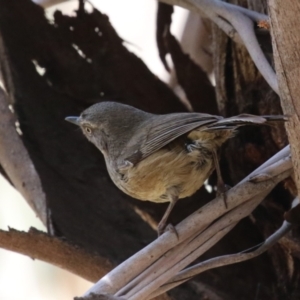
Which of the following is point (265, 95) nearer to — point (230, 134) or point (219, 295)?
point (230, 134)

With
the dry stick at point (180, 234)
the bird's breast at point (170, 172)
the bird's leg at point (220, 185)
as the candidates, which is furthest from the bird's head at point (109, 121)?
the dry stick at point (180, 234)

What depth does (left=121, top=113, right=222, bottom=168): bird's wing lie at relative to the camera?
2688 millimetres

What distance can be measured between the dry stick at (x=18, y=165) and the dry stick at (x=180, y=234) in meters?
0.95

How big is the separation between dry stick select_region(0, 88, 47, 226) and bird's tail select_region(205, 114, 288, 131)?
98 cm

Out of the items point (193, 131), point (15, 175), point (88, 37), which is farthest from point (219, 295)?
point (88, 37)

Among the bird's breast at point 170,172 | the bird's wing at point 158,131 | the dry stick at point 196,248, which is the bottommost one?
the dry stick at point 196,248

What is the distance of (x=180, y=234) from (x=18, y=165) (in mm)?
1178

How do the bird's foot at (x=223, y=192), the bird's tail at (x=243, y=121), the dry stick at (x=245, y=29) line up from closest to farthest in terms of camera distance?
1. the bird's tail at (x=243, y=121)
2. the bird's foot at (x=223, y=192)
3. the dry stick at (x=245, y=29)

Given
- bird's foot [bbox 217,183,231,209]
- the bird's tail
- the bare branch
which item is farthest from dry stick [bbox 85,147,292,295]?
the bare branch

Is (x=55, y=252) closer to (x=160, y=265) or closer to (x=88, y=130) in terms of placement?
(x=160, y=265)

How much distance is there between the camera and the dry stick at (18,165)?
318 cm

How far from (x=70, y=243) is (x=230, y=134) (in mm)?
831

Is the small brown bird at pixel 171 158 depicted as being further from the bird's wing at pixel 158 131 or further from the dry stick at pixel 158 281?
the dry stick at pixel 158 281

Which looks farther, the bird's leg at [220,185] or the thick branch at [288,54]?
the bird's leg at [220,185]
